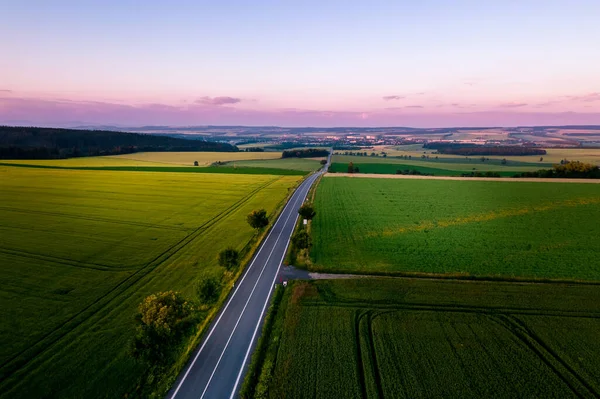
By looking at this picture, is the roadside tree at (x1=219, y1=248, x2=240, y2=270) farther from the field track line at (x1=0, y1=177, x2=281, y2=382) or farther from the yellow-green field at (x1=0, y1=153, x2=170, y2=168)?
the yellow-green field at (x1=0, y1=153, x2=170, y2=168)

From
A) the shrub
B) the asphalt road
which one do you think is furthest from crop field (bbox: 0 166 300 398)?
the asphalt road

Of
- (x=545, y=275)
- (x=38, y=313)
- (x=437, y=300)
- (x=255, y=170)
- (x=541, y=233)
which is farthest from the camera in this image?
(x=255, y=170)

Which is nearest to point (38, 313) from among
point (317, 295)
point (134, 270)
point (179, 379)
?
point (134, 270)

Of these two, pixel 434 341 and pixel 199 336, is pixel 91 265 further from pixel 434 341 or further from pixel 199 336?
pixel 434 341

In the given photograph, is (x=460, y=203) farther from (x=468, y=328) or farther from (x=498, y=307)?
(x=468, y=328)

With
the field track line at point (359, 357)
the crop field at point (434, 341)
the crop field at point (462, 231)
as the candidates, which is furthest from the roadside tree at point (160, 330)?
the crop field at point (462, 231)

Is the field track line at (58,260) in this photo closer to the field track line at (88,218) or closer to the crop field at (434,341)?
the field track line at (88,218)
